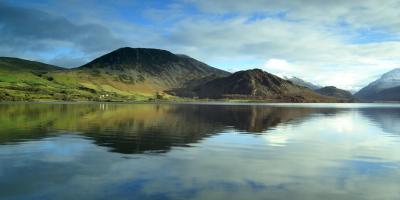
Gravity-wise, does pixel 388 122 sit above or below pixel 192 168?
above

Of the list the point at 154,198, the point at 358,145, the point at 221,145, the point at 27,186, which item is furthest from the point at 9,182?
the point at 358,145

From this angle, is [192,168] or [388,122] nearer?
[192,168]

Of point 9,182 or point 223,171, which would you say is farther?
point 223,171

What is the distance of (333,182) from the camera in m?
29.9

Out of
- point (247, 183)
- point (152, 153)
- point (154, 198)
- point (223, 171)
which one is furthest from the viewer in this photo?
point (152, 153)

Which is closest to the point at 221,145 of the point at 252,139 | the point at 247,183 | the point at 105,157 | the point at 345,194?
Answer: the point at 252,139

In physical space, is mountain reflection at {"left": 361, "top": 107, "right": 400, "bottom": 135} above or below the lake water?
above

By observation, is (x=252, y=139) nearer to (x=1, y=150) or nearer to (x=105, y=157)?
(x=105, y=157)

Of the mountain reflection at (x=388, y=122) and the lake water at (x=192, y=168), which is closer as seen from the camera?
the lake water at (x=192, y=168)

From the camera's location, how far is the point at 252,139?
192ft

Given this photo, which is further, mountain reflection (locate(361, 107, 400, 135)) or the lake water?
mountain reflection (locate(361, 107, 400, 135))

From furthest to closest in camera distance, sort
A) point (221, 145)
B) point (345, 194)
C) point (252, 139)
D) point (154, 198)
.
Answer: point (252, 139)
point (221, 145)
point (345, 194)
point (154, 198)

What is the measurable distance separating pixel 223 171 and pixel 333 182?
8762mm

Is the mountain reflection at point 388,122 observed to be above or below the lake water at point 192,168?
above
